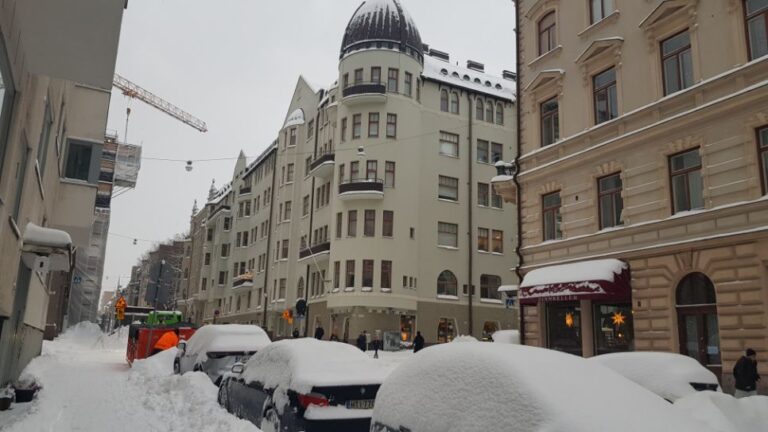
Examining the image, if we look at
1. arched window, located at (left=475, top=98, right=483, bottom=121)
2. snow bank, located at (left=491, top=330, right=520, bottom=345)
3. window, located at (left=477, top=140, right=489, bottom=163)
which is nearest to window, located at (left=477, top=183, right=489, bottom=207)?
window, located at (left=477, top=140, right=489, bottom=163)

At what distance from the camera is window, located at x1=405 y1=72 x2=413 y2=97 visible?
135 ft

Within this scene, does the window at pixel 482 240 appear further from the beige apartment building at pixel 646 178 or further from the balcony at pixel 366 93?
the beige apartment building at pixel 646 178

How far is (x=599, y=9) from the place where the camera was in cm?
1995

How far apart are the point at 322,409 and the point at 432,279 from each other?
3279cm

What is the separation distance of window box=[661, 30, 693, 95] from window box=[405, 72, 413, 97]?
2486 cm

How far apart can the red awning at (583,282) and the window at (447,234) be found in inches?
820

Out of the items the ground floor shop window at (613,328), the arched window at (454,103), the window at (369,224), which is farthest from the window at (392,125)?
the ground floor shop window at (613,328)

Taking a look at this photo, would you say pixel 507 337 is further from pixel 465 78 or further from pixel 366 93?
Result: pixel 465 78

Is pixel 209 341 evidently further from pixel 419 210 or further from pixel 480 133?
pixel 480 133

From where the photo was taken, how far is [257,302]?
53719 millimetres

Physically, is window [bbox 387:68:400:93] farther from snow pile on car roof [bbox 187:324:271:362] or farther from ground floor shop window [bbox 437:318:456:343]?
snow pile on car roof [bbox 187:324:271:362]

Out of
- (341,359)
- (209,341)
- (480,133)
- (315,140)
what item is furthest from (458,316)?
(341,359)

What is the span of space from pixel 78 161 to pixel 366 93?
874 inches

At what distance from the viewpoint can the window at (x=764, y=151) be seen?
14.1 meters
